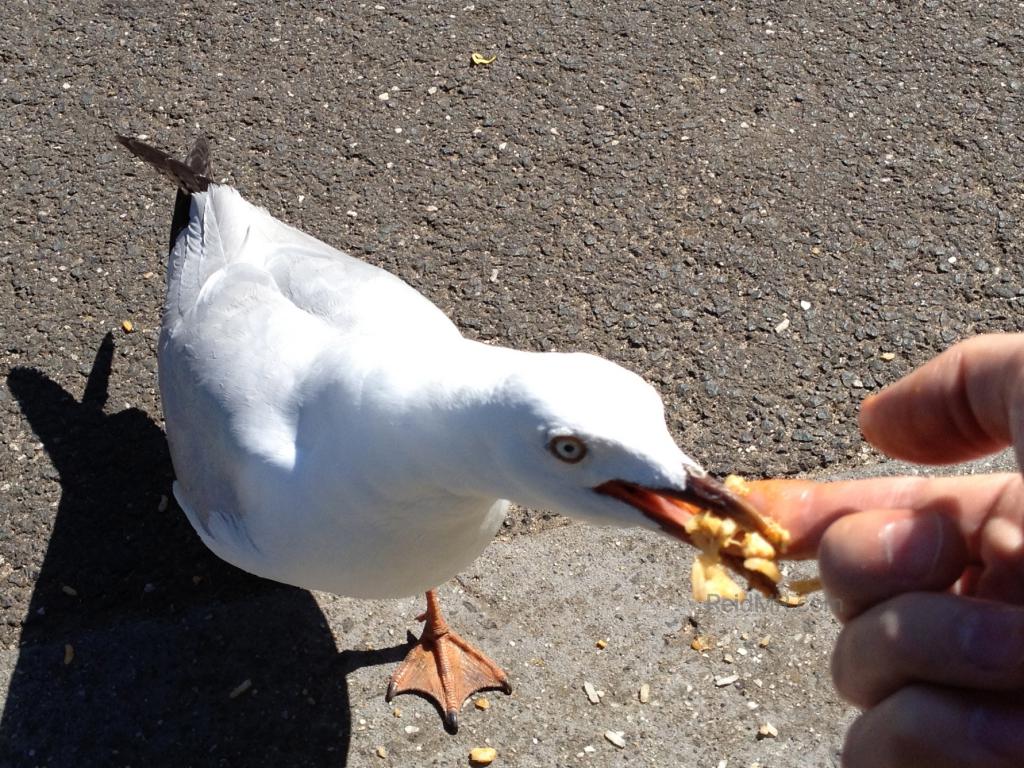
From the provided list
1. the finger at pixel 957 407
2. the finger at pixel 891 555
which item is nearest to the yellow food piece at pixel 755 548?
the finger at pixel 891 555

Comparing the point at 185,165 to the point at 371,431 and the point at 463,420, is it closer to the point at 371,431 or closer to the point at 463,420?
the point at 371,431

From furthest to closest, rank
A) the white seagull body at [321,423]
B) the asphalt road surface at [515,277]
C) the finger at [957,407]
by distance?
the asphalt road surface at [515,277] < the white seagull body at [321,423] < the finger at [957,407]

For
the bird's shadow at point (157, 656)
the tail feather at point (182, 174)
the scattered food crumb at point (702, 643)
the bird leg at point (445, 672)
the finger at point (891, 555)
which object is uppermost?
the finger at point (891, 555)

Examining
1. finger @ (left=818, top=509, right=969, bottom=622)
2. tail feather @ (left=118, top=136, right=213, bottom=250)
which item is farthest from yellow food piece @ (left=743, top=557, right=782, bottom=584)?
tail feather @ (left=118, top=136, right=213, bottom=250)

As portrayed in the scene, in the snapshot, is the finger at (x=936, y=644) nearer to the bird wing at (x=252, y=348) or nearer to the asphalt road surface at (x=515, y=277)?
the bird wing at (x=252, y=348)

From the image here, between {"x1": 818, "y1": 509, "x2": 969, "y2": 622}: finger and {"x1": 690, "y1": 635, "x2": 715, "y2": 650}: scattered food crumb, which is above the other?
{"x1": 818, "y1": 509, "x2": 969, "y2": 622}: finger

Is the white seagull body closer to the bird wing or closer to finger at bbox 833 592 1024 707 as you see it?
the bird wing

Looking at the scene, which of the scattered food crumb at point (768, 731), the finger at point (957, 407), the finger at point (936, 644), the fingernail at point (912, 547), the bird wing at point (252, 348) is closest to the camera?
the finger at point (936, 644)

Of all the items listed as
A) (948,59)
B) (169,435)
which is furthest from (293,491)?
(948,59)
